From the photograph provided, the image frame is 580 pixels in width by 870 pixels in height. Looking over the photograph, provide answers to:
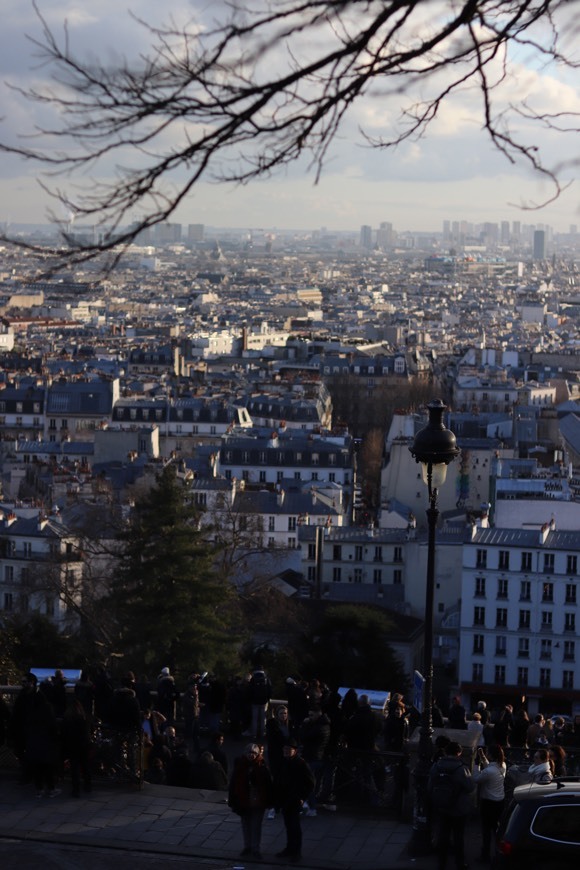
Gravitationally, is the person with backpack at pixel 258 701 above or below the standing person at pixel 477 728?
below

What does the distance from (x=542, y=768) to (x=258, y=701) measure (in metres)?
2.96

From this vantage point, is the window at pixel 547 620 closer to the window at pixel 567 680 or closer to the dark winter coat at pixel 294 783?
Result: the window at pixel 567 680

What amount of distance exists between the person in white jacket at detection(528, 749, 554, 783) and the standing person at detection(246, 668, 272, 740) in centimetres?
Answer: 237

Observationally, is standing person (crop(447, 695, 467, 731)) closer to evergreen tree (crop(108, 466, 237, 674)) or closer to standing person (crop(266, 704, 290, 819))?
standing person (crop(266, 704, 290, 819))

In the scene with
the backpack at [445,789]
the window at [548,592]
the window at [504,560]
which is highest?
the backpack at [445,789]

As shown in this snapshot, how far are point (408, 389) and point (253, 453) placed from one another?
19.9 m

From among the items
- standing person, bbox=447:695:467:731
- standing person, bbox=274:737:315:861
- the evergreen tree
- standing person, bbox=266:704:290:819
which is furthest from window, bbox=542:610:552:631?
standing person, bbox=274:737:315:861

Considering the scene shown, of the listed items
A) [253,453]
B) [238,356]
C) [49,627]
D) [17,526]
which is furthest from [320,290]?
[49,627]

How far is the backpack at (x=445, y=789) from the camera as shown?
681cm

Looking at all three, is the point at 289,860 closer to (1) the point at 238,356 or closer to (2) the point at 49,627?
(2) the point at 49,627

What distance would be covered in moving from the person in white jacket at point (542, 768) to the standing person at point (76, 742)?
2053mm

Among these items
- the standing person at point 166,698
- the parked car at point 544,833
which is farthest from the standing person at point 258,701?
the parked car at point 544,833

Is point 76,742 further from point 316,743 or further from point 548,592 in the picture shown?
point 548,592

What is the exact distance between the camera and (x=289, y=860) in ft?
23.5
